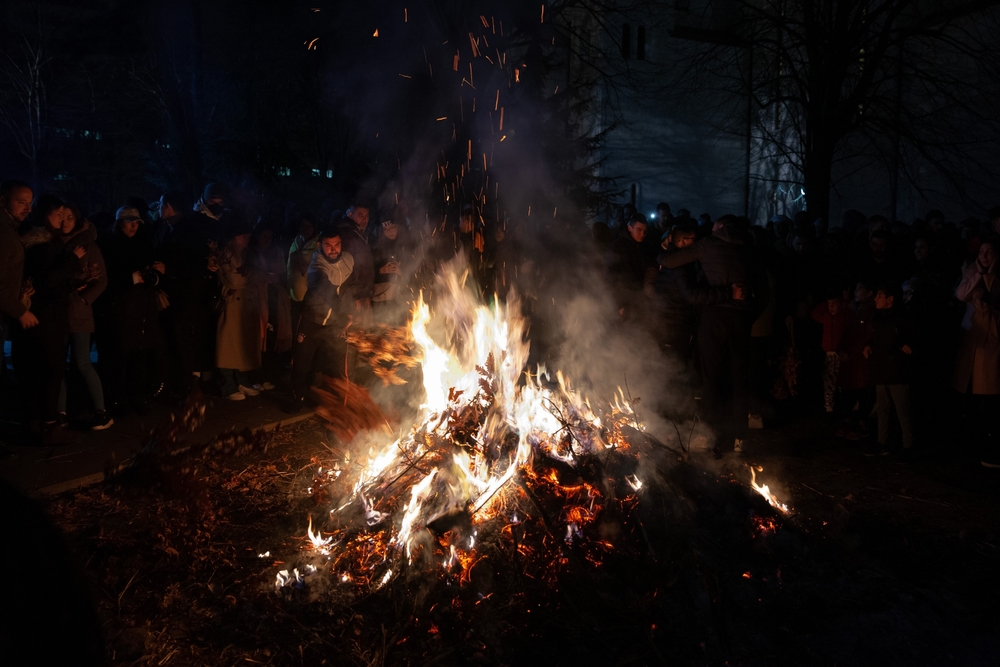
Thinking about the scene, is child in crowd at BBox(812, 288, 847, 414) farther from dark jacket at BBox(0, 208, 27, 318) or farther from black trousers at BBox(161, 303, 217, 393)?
dark jacket at BBox(0, 208, 27, 318)

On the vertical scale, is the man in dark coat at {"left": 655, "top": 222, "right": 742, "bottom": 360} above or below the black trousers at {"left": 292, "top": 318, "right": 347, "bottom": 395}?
above

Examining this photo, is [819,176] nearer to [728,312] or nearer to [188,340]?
[728,312]

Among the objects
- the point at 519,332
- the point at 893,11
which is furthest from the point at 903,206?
the point at 519,332

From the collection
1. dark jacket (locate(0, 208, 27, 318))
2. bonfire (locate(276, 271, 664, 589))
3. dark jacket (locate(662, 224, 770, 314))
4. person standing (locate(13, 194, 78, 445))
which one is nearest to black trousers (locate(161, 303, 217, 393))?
person standing (locate(13, 194, 78, 445))

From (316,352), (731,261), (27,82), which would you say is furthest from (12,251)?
(27,82)

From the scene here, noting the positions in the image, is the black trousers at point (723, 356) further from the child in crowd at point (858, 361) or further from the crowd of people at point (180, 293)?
the crowd of people at point (180, 293)

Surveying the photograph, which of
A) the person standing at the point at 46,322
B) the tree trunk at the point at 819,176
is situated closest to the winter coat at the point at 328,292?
the person standing at the point at 46,322

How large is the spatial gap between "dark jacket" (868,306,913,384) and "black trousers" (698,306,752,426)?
124cm

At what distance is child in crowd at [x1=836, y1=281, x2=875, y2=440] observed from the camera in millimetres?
7156

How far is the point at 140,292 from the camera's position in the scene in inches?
275

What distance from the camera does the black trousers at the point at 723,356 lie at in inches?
255

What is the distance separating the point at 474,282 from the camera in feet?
28.1

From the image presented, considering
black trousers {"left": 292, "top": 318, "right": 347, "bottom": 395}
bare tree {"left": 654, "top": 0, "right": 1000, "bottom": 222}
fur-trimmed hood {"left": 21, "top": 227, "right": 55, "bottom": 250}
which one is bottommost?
black trousers {"left": 292, "top": 318, "right": 347, "bottom": 395}

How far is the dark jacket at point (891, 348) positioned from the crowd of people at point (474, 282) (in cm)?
2
